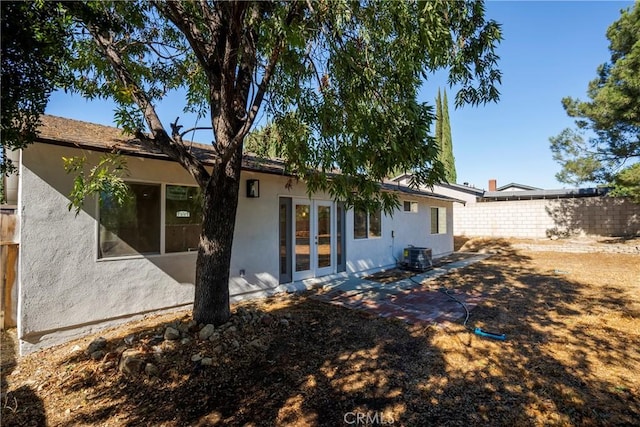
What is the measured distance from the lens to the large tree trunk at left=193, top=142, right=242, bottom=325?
15.0 ft

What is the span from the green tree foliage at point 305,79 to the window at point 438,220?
1109cm

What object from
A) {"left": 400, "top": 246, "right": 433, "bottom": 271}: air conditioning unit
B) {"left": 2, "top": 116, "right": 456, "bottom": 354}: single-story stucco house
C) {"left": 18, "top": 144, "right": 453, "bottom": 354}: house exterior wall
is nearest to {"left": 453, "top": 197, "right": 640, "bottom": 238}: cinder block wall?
{"left": 400, "top": 246, "right": 433, "bottom": 271}: air conditioning unit

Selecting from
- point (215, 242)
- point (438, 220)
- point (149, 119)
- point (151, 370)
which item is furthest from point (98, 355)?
point (438, 220)

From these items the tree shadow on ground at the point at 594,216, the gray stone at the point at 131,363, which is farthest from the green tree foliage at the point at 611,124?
the gray stone at the point at 131,363

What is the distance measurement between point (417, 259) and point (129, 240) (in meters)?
9.07

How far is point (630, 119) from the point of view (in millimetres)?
12820

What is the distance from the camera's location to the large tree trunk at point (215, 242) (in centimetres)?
457

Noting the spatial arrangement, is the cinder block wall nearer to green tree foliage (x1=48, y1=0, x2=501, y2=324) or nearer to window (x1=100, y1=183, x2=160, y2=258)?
green tree foliage (x1=48, y1=0, x2=501, y2=324)

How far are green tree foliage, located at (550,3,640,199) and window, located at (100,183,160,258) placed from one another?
1707 centimetres

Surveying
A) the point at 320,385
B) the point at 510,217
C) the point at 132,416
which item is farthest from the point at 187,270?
the point at 510,217

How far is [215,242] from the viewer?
4590mm

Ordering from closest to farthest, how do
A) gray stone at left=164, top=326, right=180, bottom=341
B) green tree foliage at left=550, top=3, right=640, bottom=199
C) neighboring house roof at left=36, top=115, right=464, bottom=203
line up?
gray stone at left=164, top=326, right=180, bottom=341
neighboring house roof at left=36, top=115, right=464, bottom=203
green tree foliage at left=550, top=3, right=640, bottom=199

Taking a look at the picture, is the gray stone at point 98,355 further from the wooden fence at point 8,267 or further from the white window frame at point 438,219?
the white window frame at point 438,219

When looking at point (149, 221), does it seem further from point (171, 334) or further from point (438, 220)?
point (438, 220)
